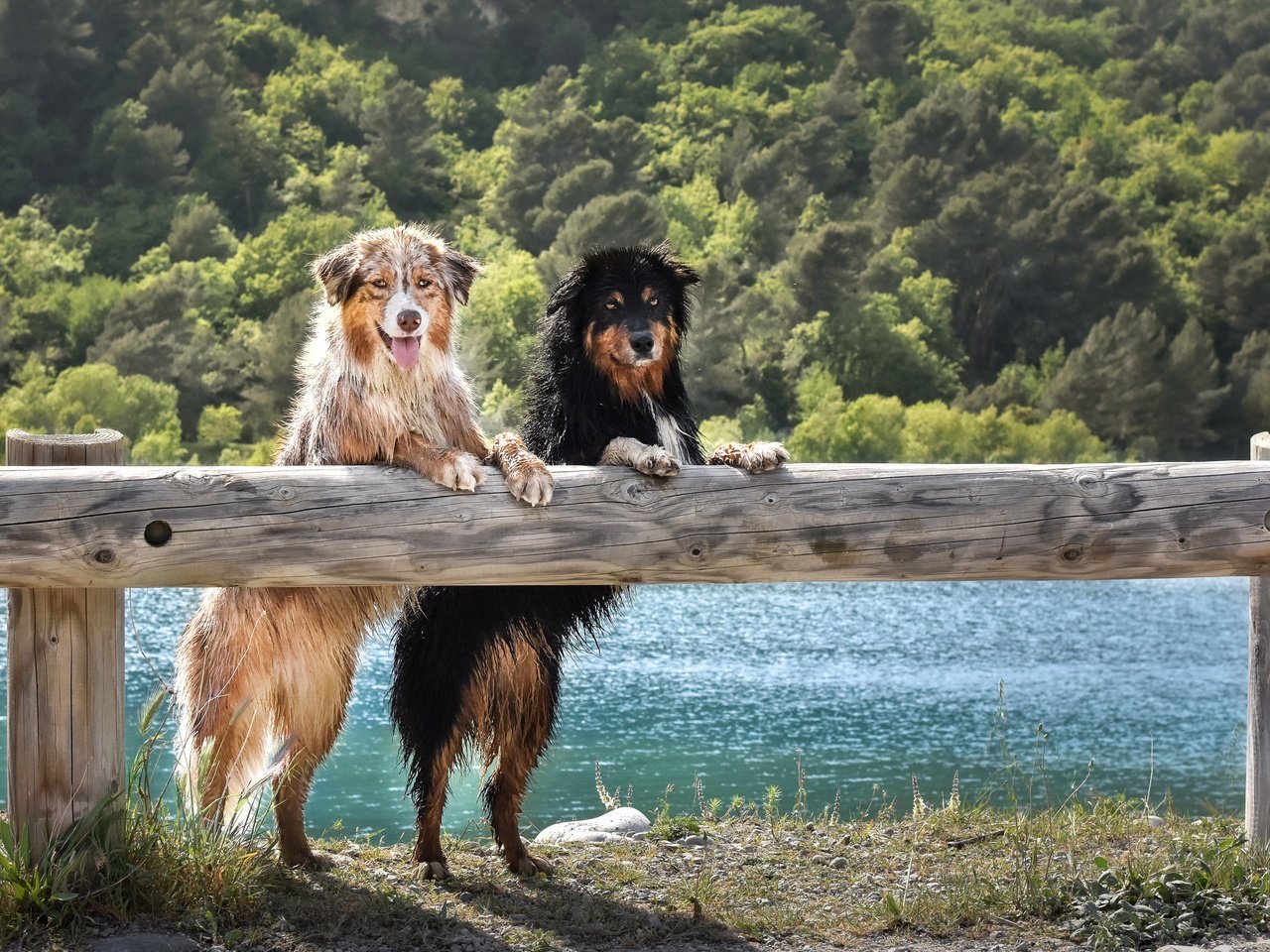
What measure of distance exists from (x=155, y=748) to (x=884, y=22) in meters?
59.6

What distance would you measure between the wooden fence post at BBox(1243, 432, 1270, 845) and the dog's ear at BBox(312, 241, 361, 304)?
274 centimetres

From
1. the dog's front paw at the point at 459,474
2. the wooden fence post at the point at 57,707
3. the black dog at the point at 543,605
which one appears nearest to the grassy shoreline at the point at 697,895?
the wooden fence post at the point at 57,707

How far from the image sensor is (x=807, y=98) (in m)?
57.9

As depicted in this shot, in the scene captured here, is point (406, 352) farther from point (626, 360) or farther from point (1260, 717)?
point (1260, 717)

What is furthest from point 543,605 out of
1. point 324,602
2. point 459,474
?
point 459,474

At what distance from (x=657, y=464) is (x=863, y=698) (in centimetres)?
908

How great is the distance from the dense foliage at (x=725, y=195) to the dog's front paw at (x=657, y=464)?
32.4 meters

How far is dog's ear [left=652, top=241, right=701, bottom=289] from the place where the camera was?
4.71 metres

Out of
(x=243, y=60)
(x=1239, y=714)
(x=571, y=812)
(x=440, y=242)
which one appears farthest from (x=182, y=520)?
(x=243, y=60)

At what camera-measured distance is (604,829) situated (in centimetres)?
577

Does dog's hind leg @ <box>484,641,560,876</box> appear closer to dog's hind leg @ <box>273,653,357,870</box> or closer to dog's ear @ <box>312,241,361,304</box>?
dog's hind leg @ <box>273,653,357,870</box>

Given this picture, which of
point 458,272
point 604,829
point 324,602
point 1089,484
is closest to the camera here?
point 1089,484

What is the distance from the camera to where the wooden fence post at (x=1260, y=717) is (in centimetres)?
436

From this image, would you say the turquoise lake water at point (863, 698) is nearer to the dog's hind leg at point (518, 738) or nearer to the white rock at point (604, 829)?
the dog's hind leg at point (518, 738)
